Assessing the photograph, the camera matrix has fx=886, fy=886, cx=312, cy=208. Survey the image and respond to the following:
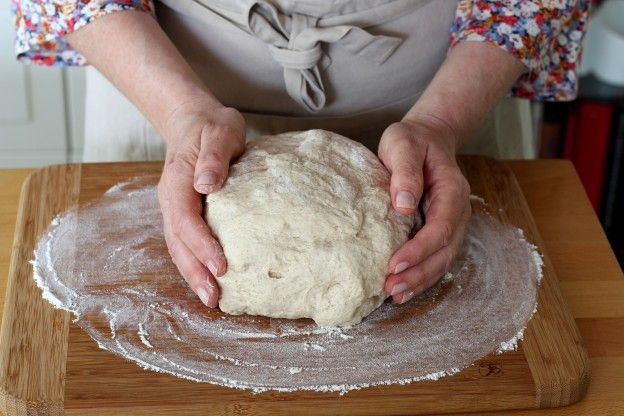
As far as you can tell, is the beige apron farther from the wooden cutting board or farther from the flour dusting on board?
the wooden cutting board

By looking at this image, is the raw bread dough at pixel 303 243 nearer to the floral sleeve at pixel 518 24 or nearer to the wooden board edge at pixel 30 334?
the wooden board edge at pixel 30 334

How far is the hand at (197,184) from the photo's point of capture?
3.59 ft

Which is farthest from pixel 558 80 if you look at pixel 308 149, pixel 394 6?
pixel 308 149

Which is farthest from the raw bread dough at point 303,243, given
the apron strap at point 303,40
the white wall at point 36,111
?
the white wall at point 36,111

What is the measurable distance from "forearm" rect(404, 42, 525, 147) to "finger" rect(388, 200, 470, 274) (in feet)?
0.57

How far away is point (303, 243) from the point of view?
109 cm

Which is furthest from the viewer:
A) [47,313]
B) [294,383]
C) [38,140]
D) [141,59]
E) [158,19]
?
[38,140]

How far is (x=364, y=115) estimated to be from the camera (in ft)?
4.71

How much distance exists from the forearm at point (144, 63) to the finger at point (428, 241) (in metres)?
0.35

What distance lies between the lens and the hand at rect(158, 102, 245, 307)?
1095 millimetres

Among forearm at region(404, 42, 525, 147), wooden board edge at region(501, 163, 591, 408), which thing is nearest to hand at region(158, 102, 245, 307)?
forearm at region(404, 42, 525, 147)

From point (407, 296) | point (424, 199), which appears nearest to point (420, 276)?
point (407, 296)

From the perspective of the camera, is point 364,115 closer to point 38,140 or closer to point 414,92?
point 414,92

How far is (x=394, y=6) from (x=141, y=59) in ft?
1.26
